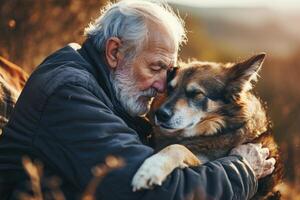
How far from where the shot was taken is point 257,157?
4.84 meters

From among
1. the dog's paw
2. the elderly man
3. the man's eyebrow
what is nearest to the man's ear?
the elderly man

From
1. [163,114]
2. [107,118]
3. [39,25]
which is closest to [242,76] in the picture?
[163,114]

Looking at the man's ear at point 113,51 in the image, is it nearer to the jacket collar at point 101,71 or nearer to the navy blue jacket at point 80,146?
the jacket collar at point 101,71

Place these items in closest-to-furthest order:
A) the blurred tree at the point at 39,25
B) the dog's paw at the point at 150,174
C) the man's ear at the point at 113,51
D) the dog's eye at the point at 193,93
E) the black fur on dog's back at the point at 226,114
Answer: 1. the dog's paw at the point at 150,174
2. the man's ear at the point at 113,51
3. the black fur on dog's back at the point at 226,114
4. the dog's eye at the point at 193,93
5. the blurred tree at the point at 39,25

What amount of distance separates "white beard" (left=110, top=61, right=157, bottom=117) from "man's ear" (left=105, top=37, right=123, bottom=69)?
0.06 metres

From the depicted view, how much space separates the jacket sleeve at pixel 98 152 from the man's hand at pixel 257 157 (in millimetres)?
397

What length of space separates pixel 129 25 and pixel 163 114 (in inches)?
28.6

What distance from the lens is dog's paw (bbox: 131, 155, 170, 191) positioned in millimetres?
4125

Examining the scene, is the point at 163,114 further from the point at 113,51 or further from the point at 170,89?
the point at 113,51

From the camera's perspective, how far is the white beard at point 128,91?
16.2ft

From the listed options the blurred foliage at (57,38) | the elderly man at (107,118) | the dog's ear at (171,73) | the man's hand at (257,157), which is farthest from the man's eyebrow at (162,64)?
the blurred foliage at (57,38)

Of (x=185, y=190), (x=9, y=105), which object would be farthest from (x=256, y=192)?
(x=9, y=105)

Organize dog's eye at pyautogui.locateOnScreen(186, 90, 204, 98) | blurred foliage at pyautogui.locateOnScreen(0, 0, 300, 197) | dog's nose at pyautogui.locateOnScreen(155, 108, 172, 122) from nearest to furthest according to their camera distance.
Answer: dog's nose at pyautogui.locateOnScreen(155, 108, 172, 122) → dog's eye at pyautogui.locateOnScreen(186, 90, 204, 98) → blurred foliage at pyautogui.locateOnScreen(0, 0, 300, 197)

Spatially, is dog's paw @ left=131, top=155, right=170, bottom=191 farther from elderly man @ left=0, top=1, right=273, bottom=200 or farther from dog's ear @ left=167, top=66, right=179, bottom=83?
dog's ear @ left=167, top=66, right=179, bottom=83
